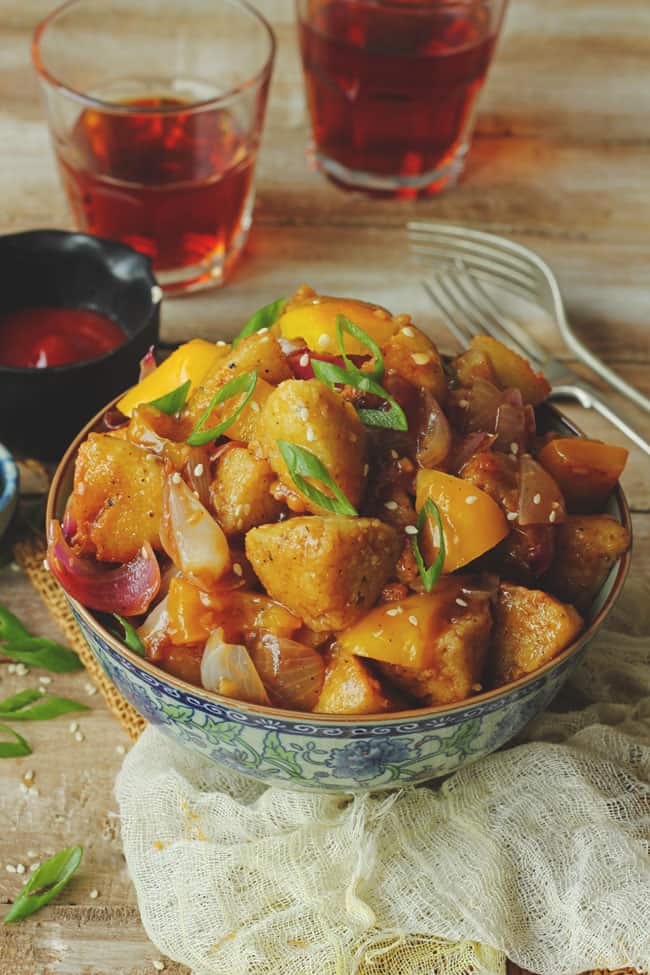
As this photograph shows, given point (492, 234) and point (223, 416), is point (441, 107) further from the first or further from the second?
point (223, 416)

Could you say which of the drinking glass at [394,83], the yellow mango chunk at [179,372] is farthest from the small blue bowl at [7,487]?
the drinking glass at [394,83]

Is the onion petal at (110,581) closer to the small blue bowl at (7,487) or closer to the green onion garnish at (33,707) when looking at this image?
the green onion garnish at (33,707)

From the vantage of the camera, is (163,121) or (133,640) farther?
(163,121)

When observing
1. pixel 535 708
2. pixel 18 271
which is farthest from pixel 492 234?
pixel 535 708

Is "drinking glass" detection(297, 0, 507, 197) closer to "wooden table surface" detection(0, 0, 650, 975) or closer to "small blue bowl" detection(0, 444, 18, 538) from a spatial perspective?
"wooden table surface" detection(0, 0, 650, 975)

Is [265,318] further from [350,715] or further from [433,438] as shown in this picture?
[350,715]

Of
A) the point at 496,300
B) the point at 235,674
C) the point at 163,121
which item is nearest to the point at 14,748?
the point at 235,674
